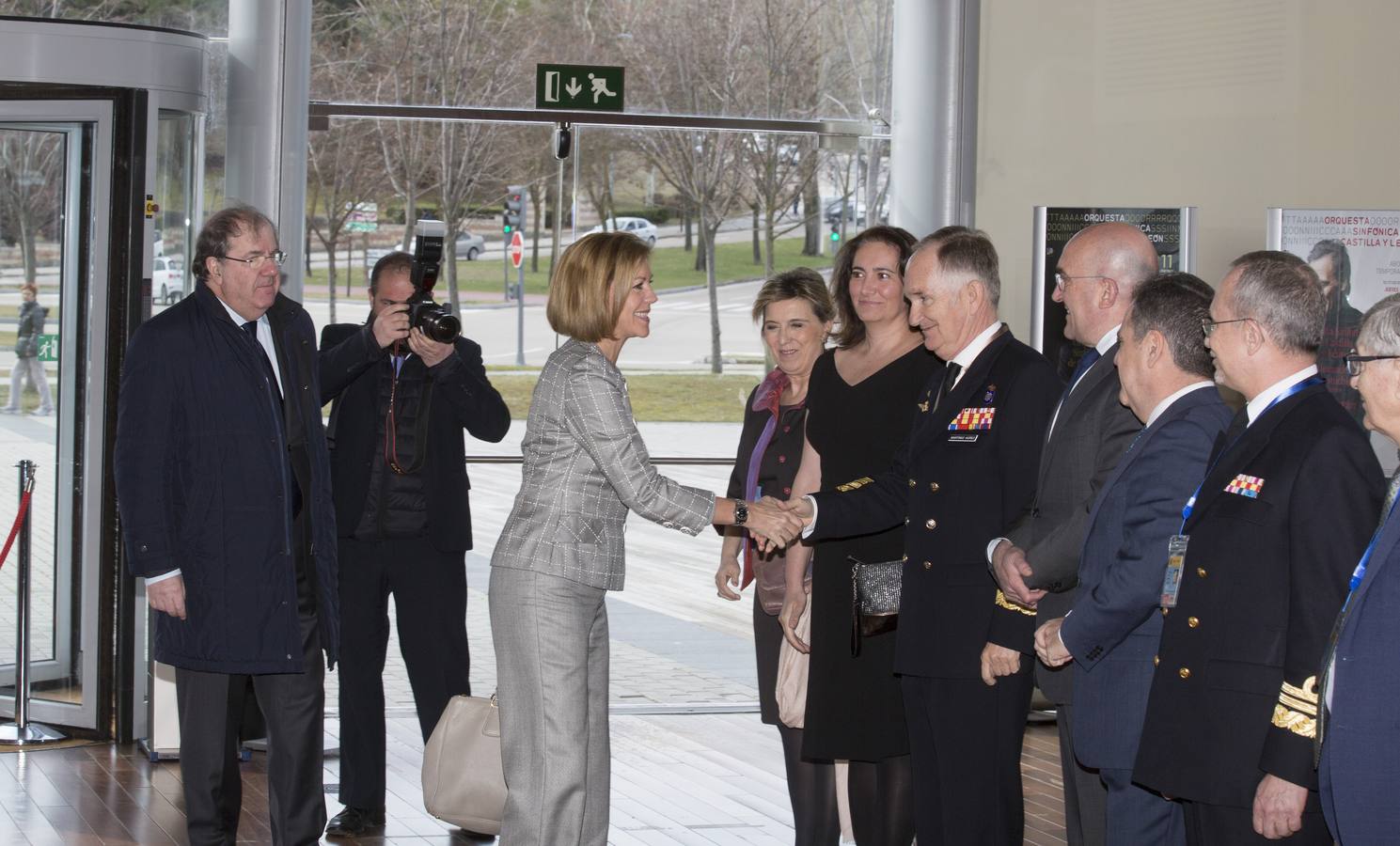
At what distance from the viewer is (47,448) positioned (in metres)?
6.29

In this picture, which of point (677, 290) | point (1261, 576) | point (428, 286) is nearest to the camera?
point (1261, 576)

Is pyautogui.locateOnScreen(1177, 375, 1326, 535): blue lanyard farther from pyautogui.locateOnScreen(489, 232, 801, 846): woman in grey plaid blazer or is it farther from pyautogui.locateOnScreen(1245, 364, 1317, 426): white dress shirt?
pyautogui.locateOnScreen(489, 232, 801, 846): woman in grey plaid blazer

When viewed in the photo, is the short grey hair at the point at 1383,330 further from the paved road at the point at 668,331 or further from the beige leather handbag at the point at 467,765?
the paved road at the point at 668,331

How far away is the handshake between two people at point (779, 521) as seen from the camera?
3980 mm

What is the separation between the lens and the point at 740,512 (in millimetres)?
3998

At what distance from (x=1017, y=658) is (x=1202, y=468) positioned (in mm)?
659

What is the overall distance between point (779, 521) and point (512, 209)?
5834mm

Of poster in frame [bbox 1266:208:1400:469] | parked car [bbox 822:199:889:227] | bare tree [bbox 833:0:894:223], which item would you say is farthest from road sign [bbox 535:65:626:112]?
poster in frame [bbox 1266:208:1400:469]

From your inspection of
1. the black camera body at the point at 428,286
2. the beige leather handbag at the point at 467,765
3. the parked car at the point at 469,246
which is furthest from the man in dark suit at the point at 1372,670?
the parked car at the point at 469,246

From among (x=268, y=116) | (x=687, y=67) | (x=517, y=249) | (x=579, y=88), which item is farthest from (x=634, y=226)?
(x=268, y=116)

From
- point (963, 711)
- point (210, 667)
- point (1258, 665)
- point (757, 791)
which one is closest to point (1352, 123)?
point (757, 791)

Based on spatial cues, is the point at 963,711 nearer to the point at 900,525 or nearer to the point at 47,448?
the point at 900,525

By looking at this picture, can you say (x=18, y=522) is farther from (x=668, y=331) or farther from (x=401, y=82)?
(x=668, y=331)

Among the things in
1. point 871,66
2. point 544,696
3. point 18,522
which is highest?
point 871,66
